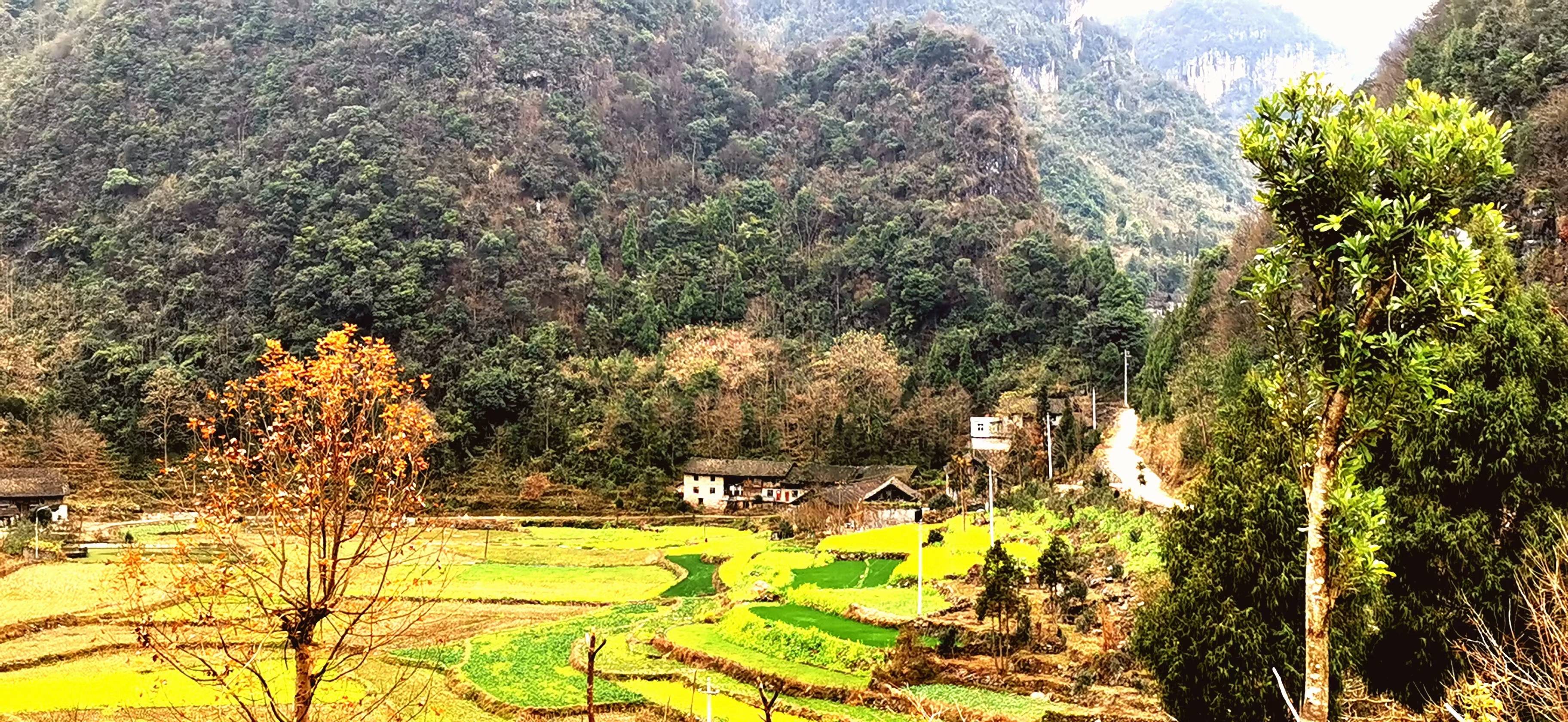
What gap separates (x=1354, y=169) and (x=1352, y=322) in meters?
1.11

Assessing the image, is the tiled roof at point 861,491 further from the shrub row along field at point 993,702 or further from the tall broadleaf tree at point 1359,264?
the tall broadleaf tree at point 1359,264

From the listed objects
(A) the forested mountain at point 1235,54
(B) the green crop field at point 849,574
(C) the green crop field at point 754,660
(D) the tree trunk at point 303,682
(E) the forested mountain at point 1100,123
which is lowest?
(C) the green crop field at point 754,660

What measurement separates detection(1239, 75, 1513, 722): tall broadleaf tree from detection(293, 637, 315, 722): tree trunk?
747cm

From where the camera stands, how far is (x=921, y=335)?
7738 centimetres

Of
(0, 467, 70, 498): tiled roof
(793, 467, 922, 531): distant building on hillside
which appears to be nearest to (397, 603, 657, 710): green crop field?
(793, 467, 922, 531): distant building on hillside

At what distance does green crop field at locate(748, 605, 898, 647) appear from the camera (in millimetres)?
22047

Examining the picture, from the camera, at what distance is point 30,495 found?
4900 centimetres

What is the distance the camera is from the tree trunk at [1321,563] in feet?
23.2

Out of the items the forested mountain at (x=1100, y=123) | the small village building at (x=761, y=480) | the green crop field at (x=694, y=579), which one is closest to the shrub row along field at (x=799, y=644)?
the green crop field at (x=694, y=579)

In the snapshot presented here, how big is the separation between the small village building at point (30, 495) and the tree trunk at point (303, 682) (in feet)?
167

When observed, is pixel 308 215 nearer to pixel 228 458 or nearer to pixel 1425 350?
pixel 228 458

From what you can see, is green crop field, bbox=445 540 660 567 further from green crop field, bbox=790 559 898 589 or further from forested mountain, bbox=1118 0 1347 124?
forested mountain, bbox=1118 0 1347 124

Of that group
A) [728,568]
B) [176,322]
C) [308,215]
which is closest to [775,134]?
[308,215]

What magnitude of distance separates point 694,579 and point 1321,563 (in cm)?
3067
